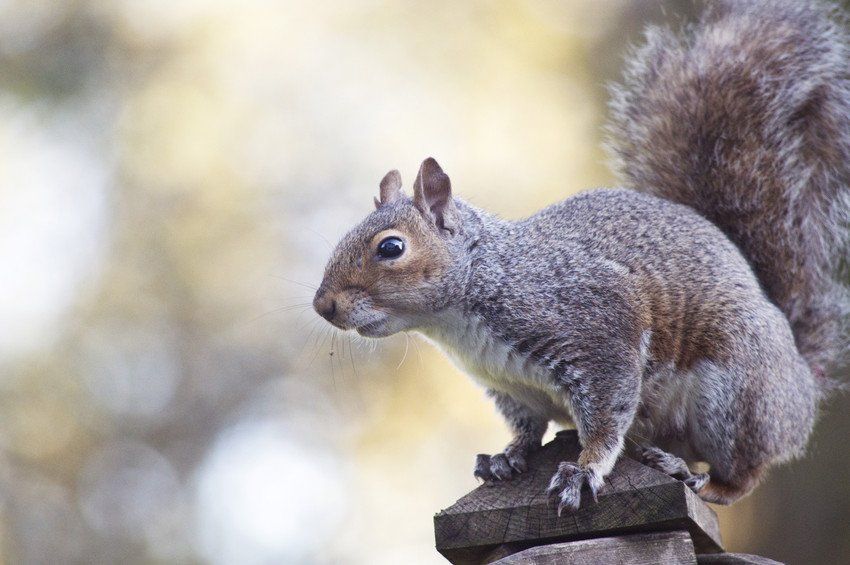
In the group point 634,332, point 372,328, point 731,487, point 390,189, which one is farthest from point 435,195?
point 731,487

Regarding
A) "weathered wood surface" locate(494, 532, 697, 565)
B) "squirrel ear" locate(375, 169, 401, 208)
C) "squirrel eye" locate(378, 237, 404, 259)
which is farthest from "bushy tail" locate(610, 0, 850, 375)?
"weathered wood surface" locate(494, 532, 697, 565)

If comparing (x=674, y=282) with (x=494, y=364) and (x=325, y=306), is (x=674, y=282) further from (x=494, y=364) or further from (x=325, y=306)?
(x=325, y=306)

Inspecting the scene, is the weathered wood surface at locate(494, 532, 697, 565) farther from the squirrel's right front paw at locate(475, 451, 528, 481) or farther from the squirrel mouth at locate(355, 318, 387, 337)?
the squirrel mouth at locate(355, 318, 387, 337)

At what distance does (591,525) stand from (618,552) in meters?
0.07

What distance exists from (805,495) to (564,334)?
7.57ft

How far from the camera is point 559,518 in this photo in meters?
1.71

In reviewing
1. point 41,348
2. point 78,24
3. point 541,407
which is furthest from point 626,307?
point 78,24

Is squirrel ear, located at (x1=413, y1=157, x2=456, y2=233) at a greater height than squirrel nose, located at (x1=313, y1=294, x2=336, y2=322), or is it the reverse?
squirrel ear, located at (x1=413, y1=157, x2=456, y2=233)

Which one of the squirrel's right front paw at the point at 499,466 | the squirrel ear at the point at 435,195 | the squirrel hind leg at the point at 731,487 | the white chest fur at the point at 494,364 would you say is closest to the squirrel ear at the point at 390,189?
the squirrel ear at the point at 435,195

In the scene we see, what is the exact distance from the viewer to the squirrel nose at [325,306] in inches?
79.2

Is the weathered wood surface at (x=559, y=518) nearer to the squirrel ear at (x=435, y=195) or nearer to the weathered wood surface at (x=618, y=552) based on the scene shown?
the weathered wood surface at (x=618, y=552)

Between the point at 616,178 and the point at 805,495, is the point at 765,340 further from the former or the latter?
the point at 805,495

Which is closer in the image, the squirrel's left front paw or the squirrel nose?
the squirrel's left front paw

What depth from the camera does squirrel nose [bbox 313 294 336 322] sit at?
2.01m
